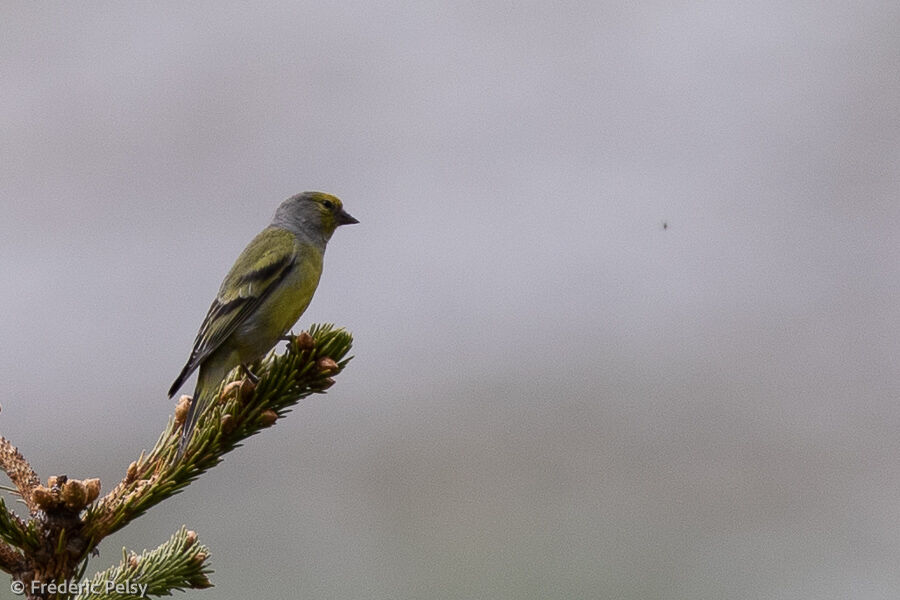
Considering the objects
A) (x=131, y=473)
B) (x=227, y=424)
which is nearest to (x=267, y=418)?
(x=227, y=424)

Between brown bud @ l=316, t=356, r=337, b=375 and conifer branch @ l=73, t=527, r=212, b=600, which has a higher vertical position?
brown bud @ l=316, t=356, r=337, b=375

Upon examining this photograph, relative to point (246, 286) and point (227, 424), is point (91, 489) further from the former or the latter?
point (246, 286)

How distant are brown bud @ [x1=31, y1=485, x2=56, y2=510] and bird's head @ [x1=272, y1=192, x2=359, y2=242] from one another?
2.33m

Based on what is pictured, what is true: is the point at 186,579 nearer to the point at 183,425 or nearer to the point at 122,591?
the point at 122,591

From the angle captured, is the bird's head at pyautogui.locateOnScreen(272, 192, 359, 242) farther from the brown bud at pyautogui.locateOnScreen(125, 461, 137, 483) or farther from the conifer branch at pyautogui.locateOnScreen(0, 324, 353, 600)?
the brown bud at pyautogui.locateOnScreen(125, 461, 137, 483)

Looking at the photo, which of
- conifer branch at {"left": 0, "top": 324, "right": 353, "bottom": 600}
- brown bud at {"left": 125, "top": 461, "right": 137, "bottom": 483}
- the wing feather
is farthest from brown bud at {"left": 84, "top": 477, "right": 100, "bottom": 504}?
the wing feather

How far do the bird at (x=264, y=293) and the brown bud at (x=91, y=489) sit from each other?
2.20 feet

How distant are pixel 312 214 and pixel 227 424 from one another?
6.61 feet

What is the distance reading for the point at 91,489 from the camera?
6.57 ft

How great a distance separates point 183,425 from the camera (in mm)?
2553

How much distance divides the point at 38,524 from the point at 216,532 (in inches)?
369

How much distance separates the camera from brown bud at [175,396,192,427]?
2.57 metres

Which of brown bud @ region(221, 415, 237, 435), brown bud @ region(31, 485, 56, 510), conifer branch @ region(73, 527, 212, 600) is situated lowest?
conifer branch @ region(73, 527, 212, 600)

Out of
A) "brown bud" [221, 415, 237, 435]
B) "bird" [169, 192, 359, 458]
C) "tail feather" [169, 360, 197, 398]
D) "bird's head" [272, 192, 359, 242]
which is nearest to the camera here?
"brown bud" [221, 415, 237, 435]
